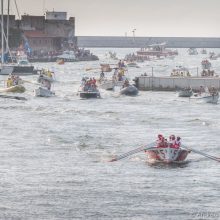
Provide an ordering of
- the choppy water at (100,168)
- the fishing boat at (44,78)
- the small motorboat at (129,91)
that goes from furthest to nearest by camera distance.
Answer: the fishing boat at (44,78), the small motorboat at (129,91), the choppy water at (100,168)

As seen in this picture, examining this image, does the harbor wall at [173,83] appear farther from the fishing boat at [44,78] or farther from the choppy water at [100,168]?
the choppy water at [100,168]

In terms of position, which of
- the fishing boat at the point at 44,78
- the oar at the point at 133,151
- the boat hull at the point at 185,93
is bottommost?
the fishing boat at the point at 44,78

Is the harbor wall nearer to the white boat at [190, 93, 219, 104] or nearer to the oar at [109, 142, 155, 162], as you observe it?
the white boat at [190, 93, 219, 104]

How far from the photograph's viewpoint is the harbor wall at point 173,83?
419ft

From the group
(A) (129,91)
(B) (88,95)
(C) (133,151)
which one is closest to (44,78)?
(A) (129,91)

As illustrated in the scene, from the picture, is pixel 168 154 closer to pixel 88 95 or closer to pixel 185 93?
pixel 88 95

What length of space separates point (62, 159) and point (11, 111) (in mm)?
39098

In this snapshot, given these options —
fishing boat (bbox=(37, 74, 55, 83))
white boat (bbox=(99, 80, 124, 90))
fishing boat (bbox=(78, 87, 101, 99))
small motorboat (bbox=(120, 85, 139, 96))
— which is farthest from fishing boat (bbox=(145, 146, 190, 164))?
fishing boat (bbox=(37, 74, 55, 83))

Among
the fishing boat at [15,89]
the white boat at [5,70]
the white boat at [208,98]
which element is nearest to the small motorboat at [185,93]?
the white boat at [208,98]

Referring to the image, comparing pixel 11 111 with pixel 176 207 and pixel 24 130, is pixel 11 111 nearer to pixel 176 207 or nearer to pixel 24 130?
pixel 24 130

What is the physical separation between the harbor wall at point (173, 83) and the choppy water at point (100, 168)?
84.3 ft

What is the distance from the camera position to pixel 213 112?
100875mm

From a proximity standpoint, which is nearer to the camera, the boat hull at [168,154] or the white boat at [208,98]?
the boat hull at [168,154]

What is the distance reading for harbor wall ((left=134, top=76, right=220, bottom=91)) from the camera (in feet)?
419
